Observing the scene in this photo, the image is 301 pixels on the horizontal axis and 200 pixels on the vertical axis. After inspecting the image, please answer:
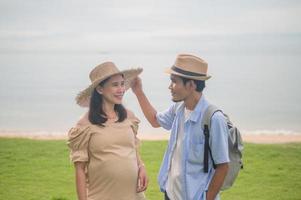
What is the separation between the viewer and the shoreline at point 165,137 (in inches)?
380

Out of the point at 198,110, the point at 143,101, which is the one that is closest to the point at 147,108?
the point at 143,101

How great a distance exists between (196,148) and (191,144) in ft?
0.12

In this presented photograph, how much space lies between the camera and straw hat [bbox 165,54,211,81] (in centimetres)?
375

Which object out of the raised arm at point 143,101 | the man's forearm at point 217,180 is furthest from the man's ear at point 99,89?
the man's forearm at point 217,180

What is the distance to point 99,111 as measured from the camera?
3.82 metres

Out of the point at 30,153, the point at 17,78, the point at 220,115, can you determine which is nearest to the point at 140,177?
the point at 220,115

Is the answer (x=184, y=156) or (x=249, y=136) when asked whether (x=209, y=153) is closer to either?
(x=184, y=156)

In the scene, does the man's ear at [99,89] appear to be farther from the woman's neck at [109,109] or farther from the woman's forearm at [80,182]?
the woman's forearm at [80,182]

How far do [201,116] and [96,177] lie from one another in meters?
0.71

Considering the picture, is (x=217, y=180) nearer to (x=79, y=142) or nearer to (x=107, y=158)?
(x=107, y=158)

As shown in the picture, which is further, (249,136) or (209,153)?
(249,136)

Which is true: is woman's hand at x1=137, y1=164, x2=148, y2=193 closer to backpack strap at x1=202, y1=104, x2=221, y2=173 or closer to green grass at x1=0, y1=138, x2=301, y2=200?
backpack strap at x1=202, y1=104, x2=221, y2=173

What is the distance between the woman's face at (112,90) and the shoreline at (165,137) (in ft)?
18.9

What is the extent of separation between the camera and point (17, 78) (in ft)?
69.8
